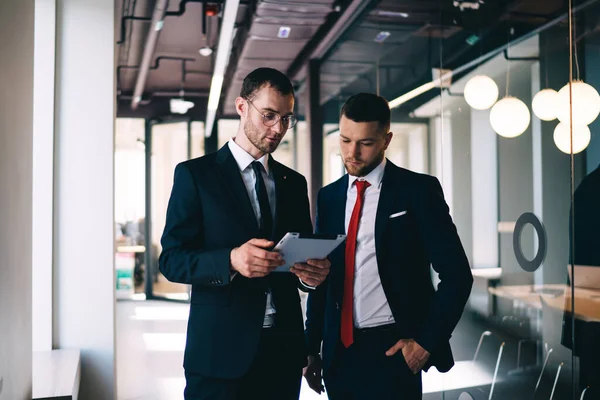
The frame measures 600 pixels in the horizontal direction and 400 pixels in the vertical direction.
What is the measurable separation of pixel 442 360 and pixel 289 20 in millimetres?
4799

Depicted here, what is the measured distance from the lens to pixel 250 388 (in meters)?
1.93

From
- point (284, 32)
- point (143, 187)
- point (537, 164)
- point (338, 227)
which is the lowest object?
point (338, 227)

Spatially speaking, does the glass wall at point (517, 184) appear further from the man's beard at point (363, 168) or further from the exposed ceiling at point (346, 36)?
the man's beard at point (363, 168)

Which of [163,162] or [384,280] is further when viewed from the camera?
[163,162]

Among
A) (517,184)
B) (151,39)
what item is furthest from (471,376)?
(151,39)

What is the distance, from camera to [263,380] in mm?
1954

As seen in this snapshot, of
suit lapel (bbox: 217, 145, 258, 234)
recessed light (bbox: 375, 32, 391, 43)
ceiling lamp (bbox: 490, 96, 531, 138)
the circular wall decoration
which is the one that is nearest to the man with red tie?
suit lapel (bbox: 217, 145, 258, 234)

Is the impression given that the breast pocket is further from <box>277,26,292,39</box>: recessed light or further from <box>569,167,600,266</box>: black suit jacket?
<box>277,26,292,39</box>: recessed light

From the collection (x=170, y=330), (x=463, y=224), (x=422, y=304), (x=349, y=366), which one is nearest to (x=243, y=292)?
(x=349, y=366)

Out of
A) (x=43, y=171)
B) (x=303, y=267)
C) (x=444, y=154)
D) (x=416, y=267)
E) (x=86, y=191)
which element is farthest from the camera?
(x=444, y=154)

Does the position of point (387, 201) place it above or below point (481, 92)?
below

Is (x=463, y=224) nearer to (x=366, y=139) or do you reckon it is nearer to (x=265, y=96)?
(x=366, y=139)

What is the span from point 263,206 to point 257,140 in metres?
0.22

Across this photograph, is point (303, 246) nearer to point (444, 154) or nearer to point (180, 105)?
point (444, 154)
